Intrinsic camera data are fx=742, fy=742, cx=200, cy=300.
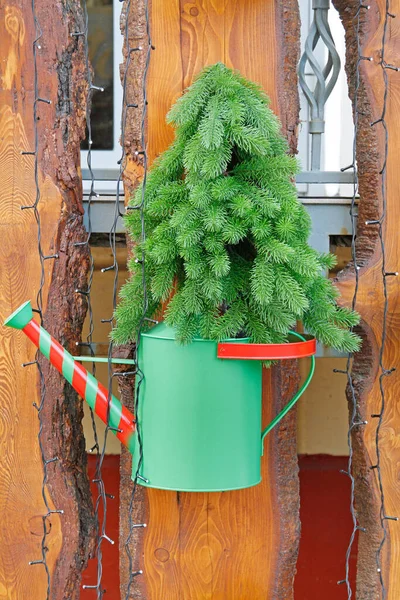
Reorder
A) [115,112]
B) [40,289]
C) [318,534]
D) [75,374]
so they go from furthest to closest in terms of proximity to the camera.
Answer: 1. [115,112]
2. [318,534]
3. [40,289]
4. [75,374]

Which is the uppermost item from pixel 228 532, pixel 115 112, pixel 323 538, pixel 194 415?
pixel 115 112

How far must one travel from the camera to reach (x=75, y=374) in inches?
62.9

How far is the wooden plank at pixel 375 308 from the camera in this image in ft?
5.92

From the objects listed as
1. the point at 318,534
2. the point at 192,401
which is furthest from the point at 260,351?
the point at 318,534

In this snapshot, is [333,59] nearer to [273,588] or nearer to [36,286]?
[36,286]

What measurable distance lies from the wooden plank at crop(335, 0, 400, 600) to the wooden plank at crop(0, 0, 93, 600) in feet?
2.26

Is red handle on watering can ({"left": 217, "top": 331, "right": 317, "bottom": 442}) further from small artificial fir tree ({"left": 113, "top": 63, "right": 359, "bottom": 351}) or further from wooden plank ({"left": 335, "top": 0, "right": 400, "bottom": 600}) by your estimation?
wooden plank ({"left": 335, "top": 0, "right": 400, "bottom": 600})

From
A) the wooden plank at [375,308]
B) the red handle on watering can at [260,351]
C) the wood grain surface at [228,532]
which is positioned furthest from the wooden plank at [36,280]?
the wooden plank at [375,308]

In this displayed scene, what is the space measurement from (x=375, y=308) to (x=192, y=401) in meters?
0.56

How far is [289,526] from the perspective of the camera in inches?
72.8

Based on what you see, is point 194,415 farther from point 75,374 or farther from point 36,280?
point 36,280

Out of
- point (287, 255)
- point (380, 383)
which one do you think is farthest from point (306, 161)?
point (287, 255)

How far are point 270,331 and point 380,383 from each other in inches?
15.4

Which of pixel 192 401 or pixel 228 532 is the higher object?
pixel 192 401
